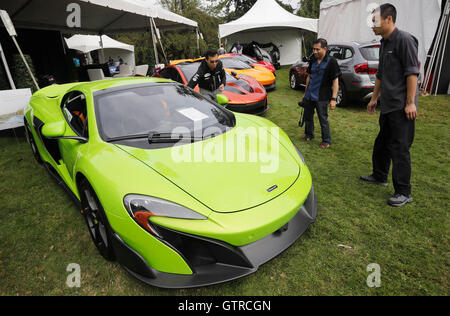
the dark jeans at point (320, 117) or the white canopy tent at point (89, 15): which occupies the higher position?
the white canopy tent at point (89, 15)

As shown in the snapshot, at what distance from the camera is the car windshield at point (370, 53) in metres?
5.58

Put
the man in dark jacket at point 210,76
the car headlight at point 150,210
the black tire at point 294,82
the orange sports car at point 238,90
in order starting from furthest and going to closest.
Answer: the black tire at point 294,82, the orange sports car at point 238,90, the man in dark jacket at point 210,76, the car headlight at point 150,210

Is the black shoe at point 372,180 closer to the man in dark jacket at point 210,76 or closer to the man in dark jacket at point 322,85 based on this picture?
the man in dark jacket at point 322,85

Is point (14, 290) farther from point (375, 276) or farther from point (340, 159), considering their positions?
point (340, 159)

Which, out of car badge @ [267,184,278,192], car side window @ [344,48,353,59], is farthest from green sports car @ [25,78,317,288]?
car side window @ [344,48,353,59]

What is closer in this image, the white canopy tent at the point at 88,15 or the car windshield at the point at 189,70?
the car windshield at the point at 189,70

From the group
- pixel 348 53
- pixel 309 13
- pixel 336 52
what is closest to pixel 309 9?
pixel 309 13

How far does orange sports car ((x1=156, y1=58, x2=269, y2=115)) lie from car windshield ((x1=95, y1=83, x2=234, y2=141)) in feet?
7.25

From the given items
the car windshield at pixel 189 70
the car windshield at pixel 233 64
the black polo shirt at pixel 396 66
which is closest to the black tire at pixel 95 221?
the black polo shirt at pixel 396 66

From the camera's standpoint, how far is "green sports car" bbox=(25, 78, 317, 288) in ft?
4.93

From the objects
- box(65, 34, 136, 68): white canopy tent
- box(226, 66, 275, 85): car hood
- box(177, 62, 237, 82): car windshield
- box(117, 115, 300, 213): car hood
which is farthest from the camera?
box(65, 34, 136, 68): white canopy tent

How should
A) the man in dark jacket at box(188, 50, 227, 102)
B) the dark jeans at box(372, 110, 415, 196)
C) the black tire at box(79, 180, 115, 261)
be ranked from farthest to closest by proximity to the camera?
the man in dark jacket at box(188, 50, 227, 102), the dark jeans at box(372, 110, 415, 196), the black tire at box(79, 180, 115, 261)

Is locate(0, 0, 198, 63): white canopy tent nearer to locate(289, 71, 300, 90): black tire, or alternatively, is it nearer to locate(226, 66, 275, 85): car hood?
locate(226, 66, 275, 85): car hood
